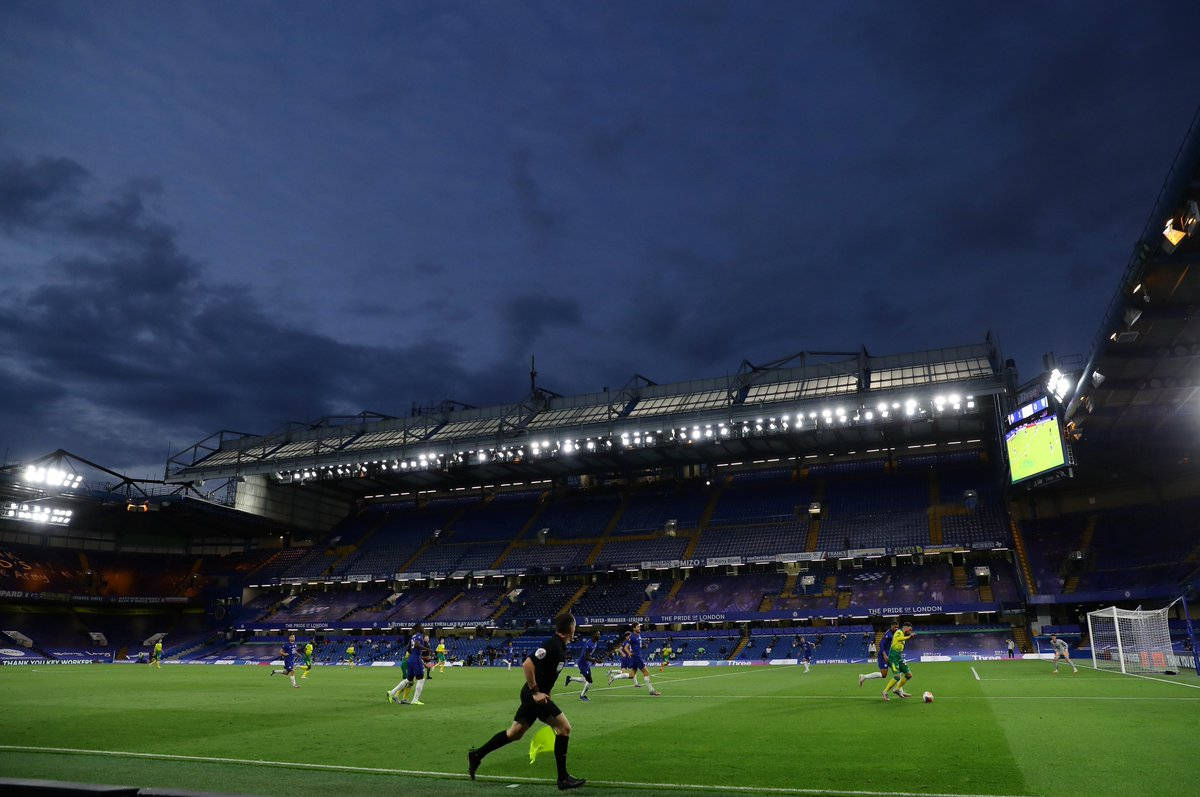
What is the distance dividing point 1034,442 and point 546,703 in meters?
34.3

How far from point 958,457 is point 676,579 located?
87.7 feet

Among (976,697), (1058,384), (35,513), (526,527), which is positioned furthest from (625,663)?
(35,513)

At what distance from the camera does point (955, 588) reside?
51.1 meters

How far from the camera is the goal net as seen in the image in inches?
1128

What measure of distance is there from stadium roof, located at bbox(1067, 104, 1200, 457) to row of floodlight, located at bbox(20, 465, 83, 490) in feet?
227

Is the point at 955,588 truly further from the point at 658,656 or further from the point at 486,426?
the point at 486,426

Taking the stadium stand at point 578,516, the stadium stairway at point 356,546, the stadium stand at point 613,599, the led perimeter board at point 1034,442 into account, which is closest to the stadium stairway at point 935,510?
the led perimeter board at point 1034,442

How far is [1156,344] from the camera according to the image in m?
25.3

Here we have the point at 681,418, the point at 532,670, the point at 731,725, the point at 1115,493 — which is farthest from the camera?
the point at 681,418

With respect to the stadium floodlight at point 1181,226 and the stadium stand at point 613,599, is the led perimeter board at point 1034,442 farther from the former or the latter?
the stadium stand at point 613,599

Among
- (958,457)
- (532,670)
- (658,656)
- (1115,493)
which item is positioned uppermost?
(958,457)

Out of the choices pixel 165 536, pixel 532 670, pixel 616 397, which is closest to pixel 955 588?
pixel 616 397

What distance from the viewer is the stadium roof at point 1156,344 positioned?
17875 mm

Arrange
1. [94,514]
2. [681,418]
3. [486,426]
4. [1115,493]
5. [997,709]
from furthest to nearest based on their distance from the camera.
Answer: [94,514] → [486,426] → [681,418] → [1115,493] → [997,709]
